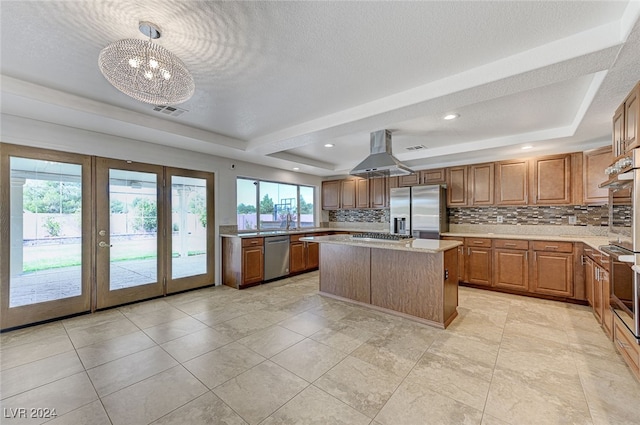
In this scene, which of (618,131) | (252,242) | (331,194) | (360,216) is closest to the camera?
(618,131)

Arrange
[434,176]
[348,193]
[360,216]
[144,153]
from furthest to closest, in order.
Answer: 1. [360,216]
2. [348,193]
3. [434,176]
4. [144,153]

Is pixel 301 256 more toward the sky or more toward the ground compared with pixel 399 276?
more toward the ground

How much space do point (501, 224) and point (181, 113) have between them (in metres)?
5.37

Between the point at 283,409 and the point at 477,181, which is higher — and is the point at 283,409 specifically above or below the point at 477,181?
below

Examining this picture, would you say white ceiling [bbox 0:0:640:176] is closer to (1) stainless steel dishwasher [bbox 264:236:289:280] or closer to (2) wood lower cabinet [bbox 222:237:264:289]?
(2) wood lower cabinet [bbox 222:237:264:289]

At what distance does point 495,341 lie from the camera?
101 inches

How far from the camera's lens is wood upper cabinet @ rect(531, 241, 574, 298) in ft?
12.0

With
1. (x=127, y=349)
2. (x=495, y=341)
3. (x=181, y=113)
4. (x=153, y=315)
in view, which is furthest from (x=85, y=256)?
(x=495, y=341)

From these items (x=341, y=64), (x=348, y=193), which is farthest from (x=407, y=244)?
(x=348, y=193)

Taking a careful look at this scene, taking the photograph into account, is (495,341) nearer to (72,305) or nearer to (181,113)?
(181,113)

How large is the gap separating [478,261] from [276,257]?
3.54m

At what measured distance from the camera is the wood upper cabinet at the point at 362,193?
245 inches

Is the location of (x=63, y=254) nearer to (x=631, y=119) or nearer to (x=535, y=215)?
(x=631, y=119)

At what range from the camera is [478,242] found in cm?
439
